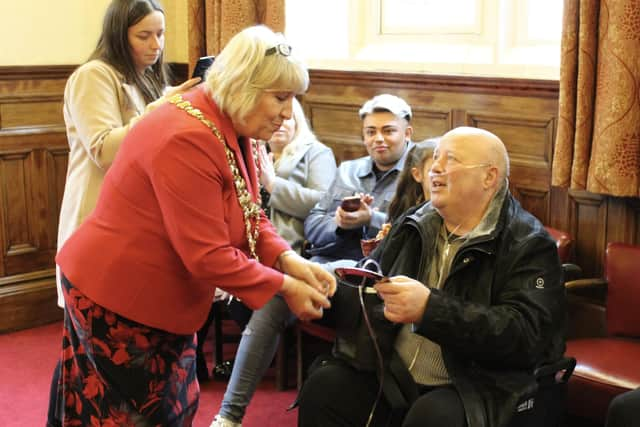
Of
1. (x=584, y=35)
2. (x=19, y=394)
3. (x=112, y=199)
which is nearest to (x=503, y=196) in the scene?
(x=584, y=35)

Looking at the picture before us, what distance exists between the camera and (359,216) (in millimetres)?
3322

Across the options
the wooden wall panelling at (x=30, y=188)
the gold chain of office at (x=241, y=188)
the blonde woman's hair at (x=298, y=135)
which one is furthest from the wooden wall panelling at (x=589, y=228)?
the wooden wall panelling at (x=30, y=188)

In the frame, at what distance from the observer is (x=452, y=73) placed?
12.2 ft

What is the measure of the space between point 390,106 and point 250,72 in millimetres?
1632

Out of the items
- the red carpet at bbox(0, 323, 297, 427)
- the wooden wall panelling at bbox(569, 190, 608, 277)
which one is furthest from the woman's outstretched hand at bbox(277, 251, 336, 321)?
the wooden wall panelling at bbox(569, 190, 608, 277)

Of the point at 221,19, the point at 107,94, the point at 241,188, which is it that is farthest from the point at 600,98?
the point at 221,19

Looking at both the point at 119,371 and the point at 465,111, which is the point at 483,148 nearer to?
the point at 119,371

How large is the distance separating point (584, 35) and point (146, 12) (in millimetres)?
1442

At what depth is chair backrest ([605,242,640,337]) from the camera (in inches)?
116

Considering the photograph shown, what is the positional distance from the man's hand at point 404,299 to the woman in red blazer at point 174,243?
15 centimetres

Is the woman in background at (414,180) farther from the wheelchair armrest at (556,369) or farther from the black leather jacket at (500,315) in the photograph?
the wheelchair armrest at (556,369)

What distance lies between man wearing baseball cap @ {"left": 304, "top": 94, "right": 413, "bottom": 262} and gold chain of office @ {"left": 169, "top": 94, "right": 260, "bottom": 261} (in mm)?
1195

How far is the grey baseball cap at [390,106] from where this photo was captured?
11.7 feet

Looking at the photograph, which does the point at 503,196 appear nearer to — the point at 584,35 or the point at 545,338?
the point at 545,338
